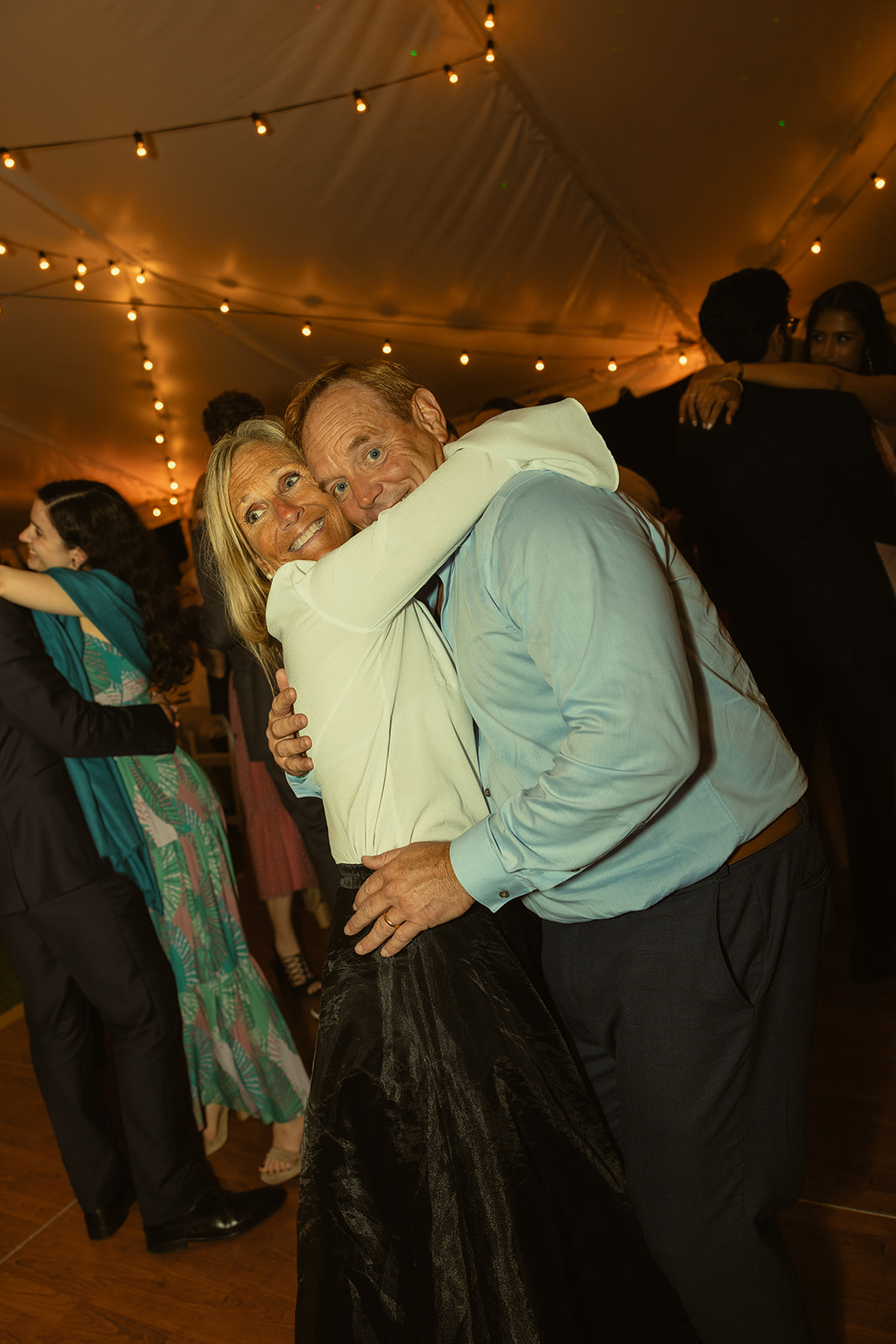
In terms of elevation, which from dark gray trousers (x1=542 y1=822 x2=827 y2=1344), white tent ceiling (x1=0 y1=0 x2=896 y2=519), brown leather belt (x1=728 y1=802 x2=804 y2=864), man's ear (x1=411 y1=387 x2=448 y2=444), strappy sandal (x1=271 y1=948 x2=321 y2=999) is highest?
white tent ceiling (x1=0 y1=0 x2=896 y2=519)

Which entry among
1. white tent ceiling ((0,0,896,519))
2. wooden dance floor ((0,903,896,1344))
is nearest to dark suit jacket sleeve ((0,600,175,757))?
wooden dance floor ((0,903,896,1344))

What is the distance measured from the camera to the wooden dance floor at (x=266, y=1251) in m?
1.64

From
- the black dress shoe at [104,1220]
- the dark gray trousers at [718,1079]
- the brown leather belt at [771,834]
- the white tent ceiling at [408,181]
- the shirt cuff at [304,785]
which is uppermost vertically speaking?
the white tent ceiling at [408,181]

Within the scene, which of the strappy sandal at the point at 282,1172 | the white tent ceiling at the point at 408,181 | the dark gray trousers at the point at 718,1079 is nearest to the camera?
the dark gray trousers at the point at 718,1079

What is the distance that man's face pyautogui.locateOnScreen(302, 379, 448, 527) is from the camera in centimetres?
125

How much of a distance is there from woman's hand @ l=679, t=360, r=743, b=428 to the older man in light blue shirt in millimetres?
1317

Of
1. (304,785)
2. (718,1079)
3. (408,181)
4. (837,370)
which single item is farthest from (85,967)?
(408,181)

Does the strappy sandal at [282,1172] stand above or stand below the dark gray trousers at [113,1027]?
below

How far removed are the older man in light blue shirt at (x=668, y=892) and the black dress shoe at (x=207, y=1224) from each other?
1334 mm

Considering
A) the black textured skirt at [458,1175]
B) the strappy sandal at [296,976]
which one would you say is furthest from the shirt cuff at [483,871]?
the strappy sandal at [296,976]

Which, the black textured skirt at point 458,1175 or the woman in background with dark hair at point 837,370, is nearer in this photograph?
the black textured skirt at point 458,1175

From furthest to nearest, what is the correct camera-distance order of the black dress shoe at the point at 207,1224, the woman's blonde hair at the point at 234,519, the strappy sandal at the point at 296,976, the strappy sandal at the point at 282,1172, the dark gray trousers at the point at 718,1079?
the strappy sandal at the point at 296,976 < the strappy sandal at the point at 282,1172 < the black dress shoe at the point at 207,1224 < the woman's blonde hair at the point at 234,519 < the dark gray trousers at the point at 718,1079

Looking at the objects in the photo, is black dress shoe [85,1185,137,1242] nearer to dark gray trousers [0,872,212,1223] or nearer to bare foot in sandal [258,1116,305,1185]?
dark gray trousers [0,872,212,1223]

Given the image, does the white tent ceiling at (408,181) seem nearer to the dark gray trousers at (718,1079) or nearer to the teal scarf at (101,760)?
the teal scarf at (101,760)
